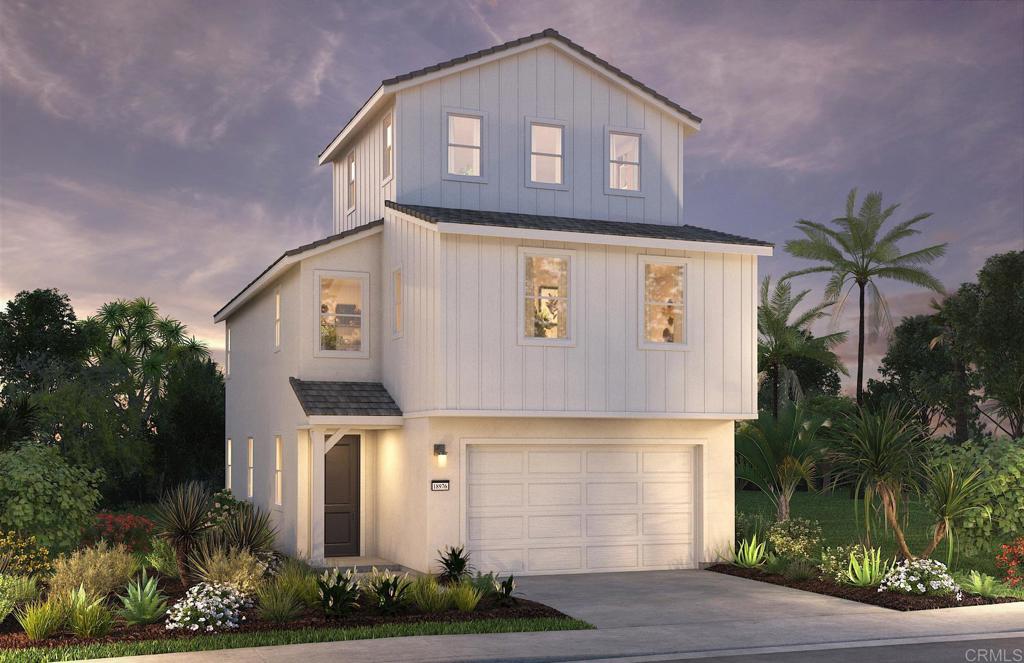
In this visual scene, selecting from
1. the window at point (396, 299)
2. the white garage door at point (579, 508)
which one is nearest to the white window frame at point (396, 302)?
the window at point (396, 299)

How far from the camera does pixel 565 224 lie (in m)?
18.2

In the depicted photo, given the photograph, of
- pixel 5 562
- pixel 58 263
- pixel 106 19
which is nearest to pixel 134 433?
pixel 58 263

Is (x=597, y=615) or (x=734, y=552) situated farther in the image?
(x=734, y=552)

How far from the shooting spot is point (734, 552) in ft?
62.5

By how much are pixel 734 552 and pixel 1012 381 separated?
17287 mm

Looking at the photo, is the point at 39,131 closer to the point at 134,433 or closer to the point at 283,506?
the point at 134,433

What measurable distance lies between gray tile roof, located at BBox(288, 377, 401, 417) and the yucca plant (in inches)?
109

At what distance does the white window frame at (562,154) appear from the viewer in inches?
793

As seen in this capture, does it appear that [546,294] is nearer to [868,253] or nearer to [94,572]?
[94,572]

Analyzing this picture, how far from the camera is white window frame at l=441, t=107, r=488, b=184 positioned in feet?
64.8

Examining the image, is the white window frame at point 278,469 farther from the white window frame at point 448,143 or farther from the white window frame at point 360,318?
the white window frame at point 448,143

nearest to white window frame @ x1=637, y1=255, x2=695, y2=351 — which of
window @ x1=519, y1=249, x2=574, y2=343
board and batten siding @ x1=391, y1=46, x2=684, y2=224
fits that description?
window @ x1=519, y1=249, x2=574, y2=343

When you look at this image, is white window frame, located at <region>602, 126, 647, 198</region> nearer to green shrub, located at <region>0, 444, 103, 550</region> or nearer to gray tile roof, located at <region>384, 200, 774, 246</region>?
gray tile roof, located at <region>384, 200, 774, 246</region>

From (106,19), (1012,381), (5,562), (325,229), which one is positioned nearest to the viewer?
(5,562)
